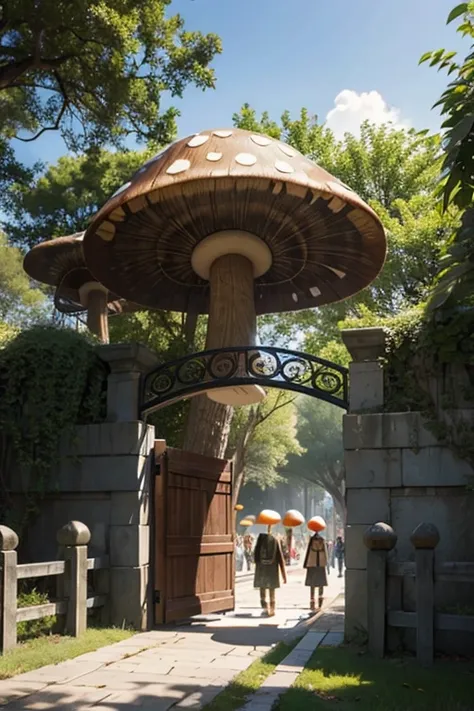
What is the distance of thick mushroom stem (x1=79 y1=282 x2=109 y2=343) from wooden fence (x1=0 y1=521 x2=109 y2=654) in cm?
615

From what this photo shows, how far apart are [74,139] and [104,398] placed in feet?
25.3

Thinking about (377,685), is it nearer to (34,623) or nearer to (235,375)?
(34,623)

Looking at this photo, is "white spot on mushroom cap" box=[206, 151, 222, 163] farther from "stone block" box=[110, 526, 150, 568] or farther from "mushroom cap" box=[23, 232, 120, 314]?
"stone block" box=[110, 526, 150, 568]

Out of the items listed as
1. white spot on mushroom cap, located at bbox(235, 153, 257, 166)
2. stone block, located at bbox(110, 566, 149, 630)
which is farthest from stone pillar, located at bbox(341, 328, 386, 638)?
stone block, located at bbox(110, 566, 149, 630)

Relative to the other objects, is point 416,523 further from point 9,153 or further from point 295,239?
point 9,153

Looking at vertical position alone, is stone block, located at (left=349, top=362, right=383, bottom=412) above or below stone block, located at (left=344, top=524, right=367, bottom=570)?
above

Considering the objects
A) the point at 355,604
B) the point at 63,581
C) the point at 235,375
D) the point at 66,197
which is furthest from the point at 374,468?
the point at 66,197

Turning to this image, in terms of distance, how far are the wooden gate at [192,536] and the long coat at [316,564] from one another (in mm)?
3009

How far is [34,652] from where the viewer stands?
278 inches

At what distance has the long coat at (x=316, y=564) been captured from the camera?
47.9 feet

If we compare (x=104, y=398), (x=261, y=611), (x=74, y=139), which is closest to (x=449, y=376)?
(x=104, y=398)

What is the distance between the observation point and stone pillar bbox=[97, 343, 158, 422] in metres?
9.98

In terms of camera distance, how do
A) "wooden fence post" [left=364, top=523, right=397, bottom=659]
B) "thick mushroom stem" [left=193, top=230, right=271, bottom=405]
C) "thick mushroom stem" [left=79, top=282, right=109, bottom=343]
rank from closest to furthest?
"wooden fence post" [left=364, top=523, right=397, bottom=659]
"thick mushroom stem" [left=193, top=230, right=271, bottom=405]
"thick mushroom stem" [left=79, top=282, right=109, bottom=343]

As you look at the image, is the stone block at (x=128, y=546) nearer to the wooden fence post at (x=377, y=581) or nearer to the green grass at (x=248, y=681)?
the green grass at (x=248, y=681)
